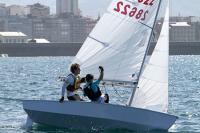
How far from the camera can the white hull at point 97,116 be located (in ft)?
65.7

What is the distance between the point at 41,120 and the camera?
68.1 ft

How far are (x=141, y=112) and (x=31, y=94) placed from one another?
54.2 feet

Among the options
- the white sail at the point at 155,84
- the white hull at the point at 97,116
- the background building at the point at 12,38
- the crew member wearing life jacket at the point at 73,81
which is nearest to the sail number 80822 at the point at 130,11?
the white sail at the point at 155,84

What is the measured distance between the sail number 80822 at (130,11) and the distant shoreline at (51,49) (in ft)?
426

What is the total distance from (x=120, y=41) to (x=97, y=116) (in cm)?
195

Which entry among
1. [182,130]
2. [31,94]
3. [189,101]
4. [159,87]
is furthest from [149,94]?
[31,94]

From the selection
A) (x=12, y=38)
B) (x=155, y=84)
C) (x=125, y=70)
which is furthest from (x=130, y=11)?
(x=12, y=38)

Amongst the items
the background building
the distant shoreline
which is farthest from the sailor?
the background building

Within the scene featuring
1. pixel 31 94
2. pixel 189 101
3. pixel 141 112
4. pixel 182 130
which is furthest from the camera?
pixel 31 94

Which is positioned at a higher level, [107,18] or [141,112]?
[107,18]

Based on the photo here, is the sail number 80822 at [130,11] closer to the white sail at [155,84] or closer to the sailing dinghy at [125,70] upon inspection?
the sailing dinghy at [125,70]

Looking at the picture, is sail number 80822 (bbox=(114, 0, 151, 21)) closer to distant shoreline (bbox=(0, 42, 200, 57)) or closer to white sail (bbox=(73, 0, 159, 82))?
white sail (bbox=(73, 0, 159, 82))

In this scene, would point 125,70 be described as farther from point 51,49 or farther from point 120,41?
point 51,49

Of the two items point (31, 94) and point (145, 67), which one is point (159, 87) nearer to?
point (145, 67)
